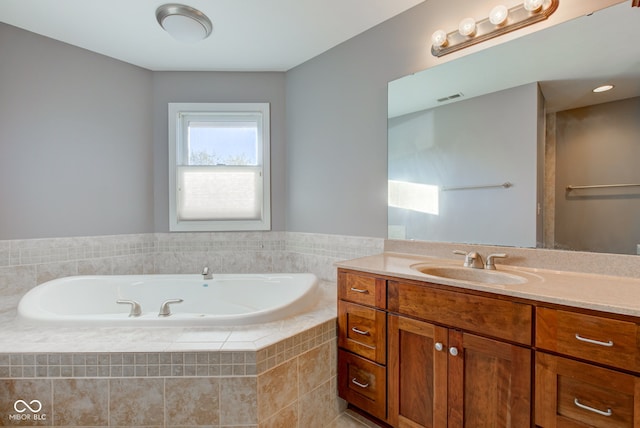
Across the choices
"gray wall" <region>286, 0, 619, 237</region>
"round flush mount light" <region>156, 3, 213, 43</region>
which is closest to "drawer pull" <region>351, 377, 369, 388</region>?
"gray wall" <region>286, 0, 619, 237</region>

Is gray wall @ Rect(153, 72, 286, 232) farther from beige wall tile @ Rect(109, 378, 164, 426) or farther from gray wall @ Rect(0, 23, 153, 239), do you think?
beige wall tile @ Rect(109, 378, 164, 426)

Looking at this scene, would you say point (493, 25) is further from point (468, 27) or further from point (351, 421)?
point (351, 421)

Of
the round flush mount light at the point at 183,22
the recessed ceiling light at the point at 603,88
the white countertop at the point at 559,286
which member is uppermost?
the round flush mount light at the point at 183,22

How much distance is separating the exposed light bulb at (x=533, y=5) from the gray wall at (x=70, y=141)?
2809mm

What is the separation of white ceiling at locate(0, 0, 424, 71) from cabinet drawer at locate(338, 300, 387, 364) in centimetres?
184

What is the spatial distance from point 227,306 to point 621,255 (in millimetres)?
2300

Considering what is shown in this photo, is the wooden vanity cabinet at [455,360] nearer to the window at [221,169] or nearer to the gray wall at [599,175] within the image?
the gray wall at [599,175]

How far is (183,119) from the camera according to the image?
2684 millimetres

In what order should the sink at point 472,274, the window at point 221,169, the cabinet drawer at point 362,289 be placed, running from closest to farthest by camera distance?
1. the sink at point 472,274
2. the cabinet drawer at point 362,289
3. the window at point 221,169

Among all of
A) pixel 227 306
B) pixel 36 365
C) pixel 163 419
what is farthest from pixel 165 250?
pixel 163 419

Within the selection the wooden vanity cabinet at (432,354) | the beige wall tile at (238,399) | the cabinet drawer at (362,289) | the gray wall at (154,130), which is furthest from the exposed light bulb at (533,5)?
the beige wall tile at (238,399)

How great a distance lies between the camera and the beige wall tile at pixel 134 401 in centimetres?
128

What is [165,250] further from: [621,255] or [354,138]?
[621,255]

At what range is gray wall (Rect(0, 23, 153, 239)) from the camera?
207 cm
